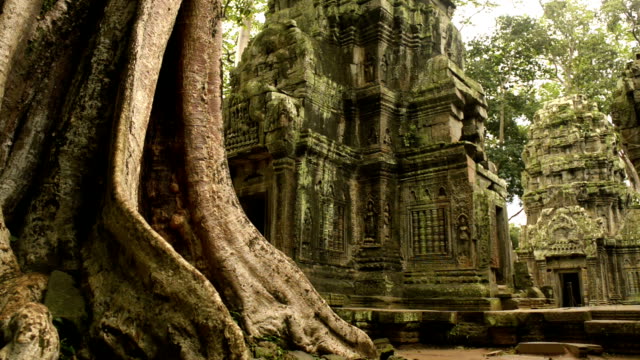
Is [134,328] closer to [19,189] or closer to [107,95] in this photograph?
[19,189]

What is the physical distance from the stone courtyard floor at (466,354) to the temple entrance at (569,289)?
13226mm

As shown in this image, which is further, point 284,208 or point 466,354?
point 284,208

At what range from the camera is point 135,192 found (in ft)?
9.54

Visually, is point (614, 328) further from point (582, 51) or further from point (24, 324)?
point (582, 51)

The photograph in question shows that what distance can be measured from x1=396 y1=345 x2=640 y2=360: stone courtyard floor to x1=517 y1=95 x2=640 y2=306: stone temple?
12.4 metres

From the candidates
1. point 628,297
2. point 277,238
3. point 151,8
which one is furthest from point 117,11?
point 628,297

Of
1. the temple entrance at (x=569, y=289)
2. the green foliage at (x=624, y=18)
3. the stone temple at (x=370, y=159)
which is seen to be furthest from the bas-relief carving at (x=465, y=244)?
the green foliage at (x=624, y=18)

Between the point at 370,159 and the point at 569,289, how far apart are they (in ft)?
41.9

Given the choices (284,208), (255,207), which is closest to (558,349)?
(284,208)

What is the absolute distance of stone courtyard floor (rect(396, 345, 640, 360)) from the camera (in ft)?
15.7

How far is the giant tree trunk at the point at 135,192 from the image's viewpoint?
242 cm

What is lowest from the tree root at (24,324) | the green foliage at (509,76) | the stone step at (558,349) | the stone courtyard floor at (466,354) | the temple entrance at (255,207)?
the stone courtyard floor at (466,354)

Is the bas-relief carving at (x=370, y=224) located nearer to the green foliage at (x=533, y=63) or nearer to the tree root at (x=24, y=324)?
the tree root at (x=24, y=324)

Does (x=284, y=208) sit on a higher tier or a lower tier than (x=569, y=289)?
higher
